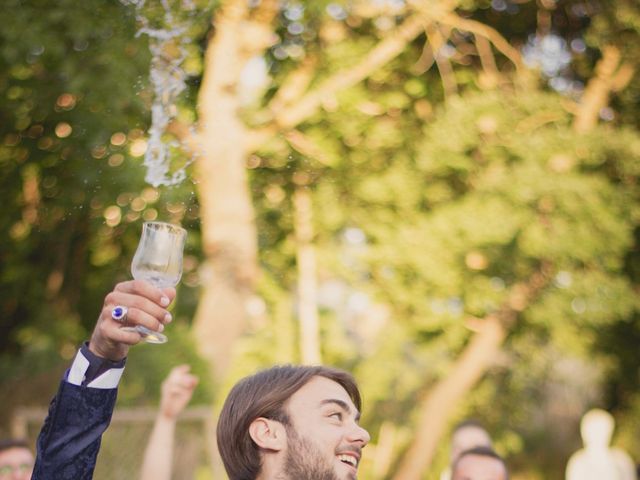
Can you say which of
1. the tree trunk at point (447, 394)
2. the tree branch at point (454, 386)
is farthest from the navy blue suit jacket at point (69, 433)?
the tree trunk at point (447, 394)

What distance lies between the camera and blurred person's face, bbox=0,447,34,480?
480 centimetres

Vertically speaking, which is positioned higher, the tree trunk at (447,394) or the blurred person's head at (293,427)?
the blurred person's head at (293,427)

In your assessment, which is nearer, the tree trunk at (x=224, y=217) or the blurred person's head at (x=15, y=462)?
the blurred person's head at (x=15, y=462)

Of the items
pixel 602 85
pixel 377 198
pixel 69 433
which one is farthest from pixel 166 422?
pixel 602 85

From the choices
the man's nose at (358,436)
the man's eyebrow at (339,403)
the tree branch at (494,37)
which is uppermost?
the tree branch at (494,37)

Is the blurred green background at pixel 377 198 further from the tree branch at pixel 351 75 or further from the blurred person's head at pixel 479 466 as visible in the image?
the blurred person's head at pixel 479 466

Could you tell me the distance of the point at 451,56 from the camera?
681 inches

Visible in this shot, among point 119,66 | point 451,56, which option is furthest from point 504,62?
point 119,66

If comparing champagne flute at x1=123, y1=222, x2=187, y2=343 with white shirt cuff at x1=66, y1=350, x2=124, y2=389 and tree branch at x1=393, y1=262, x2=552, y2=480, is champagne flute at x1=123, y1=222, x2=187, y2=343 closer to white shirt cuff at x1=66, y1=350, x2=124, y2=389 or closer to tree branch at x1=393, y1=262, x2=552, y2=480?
white shirt cuff at x1=66, y1=350, x2=124, y2=389

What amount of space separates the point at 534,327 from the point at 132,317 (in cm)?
1433

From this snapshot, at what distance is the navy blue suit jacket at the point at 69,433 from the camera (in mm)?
2246

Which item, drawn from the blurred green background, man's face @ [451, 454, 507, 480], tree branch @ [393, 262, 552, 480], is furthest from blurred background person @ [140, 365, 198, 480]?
tree branch @ [393, 262, 552, 480]

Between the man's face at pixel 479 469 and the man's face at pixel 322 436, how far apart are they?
1.92 m

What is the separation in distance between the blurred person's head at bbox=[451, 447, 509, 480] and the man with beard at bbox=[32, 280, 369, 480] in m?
1.76
